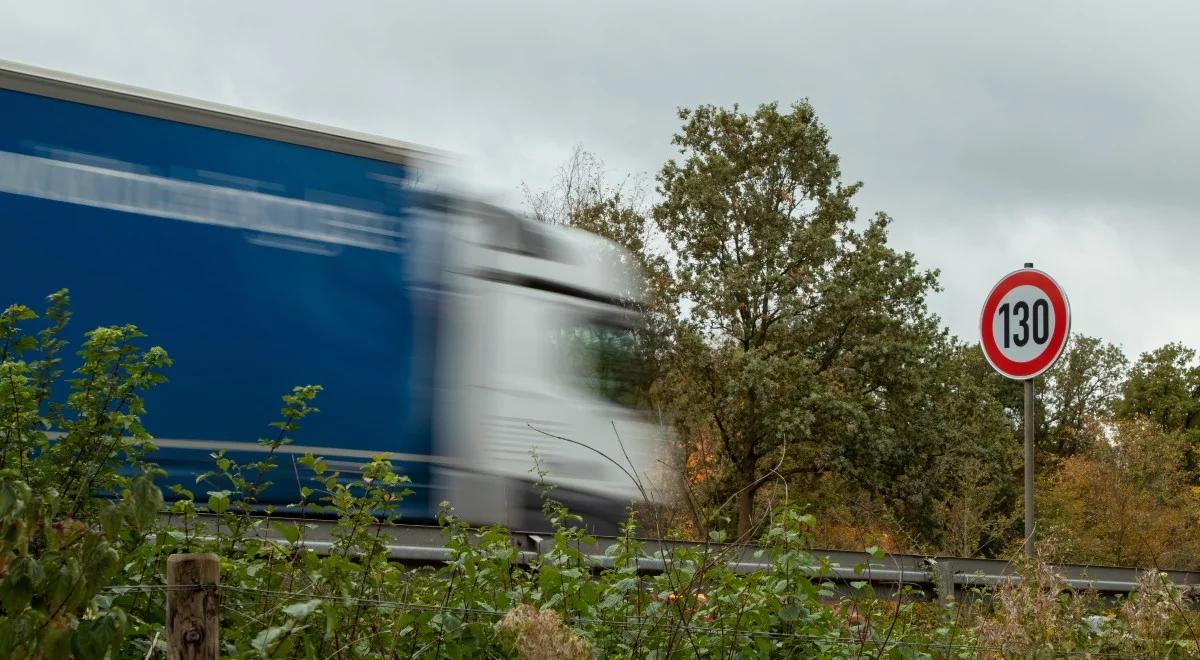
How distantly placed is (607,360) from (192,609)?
7529mm

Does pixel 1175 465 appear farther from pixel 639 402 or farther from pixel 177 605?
pixel 177 605

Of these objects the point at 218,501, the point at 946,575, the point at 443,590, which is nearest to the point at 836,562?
the point at 946,575

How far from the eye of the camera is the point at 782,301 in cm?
3206

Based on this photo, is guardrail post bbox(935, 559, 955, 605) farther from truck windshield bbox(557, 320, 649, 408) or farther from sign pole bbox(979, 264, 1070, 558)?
truck windshield bbox(557, 320, 649, 408)

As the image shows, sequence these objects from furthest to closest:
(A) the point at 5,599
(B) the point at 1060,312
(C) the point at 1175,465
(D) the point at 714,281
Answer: (C) the point at 1175,465
(D) the point at 714,281
(B) the point at 1060,312
(A) the point at 5,599

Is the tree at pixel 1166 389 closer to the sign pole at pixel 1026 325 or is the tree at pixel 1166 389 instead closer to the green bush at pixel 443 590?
the sign pole at pixel 1026 325

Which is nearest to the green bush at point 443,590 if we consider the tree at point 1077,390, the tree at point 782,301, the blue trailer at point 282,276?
the blue trailer at point 282,276

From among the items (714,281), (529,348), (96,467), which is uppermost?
(714,281)

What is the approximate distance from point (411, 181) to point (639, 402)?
2.88 metres

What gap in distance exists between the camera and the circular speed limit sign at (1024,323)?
25.5 ft

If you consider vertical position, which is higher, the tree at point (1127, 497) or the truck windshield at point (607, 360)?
the truck windshield at point (607, 360)

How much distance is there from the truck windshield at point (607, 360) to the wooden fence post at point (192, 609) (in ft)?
23.1

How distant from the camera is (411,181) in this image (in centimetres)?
991

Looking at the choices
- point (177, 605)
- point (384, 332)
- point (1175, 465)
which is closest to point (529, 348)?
point (384, 332)
